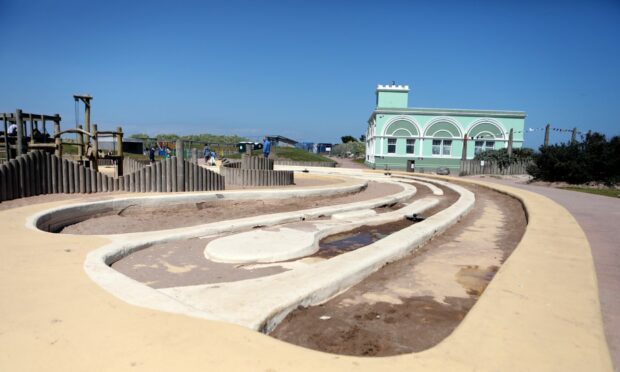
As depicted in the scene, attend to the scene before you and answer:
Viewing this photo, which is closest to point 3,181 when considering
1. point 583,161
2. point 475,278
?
point 475,278

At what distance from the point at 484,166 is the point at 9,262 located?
31830 mm

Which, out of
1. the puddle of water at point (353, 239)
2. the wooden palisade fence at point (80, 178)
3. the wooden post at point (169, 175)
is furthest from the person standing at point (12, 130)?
the puddle of water at point (353, 239)

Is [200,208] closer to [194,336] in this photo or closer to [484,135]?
[194,336]

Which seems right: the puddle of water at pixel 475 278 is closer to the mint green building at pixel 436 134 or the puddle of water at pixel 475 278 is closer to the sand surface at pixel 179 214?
the sand surface at pixel 179 214

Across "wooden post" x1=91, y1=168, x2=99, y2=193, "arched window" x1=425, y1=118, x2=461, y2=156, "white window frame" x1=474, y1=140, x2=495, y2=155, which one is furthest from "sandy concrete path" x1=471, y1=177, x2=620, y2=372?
"white window frame" x1=474, y1=140, x2=495, y2=155

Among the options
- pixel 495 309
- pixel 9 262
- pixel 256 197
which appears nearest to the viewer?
pixel 495 309

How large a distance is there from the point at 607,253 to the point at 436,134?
33.2 meters

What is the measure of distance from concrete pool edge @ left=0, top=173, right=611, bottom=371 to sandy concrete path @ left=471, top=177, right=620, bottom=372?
15cm

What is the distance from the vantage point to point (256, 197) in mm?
11891

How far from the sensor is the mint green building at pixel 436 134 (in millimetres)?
36719

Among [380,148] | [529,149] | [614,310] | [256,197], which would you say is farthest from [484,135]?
[614,310]

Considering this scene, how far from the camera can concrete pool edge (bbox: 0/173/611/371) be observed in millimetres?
2297

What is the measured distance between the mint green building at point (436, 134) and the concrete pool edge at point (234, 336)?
3393cm

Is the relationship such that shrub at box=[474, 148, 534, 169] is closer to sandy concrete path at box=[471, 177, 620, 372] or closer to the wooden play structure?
sandy concrete path at box=[471, 177, 620, 372]
